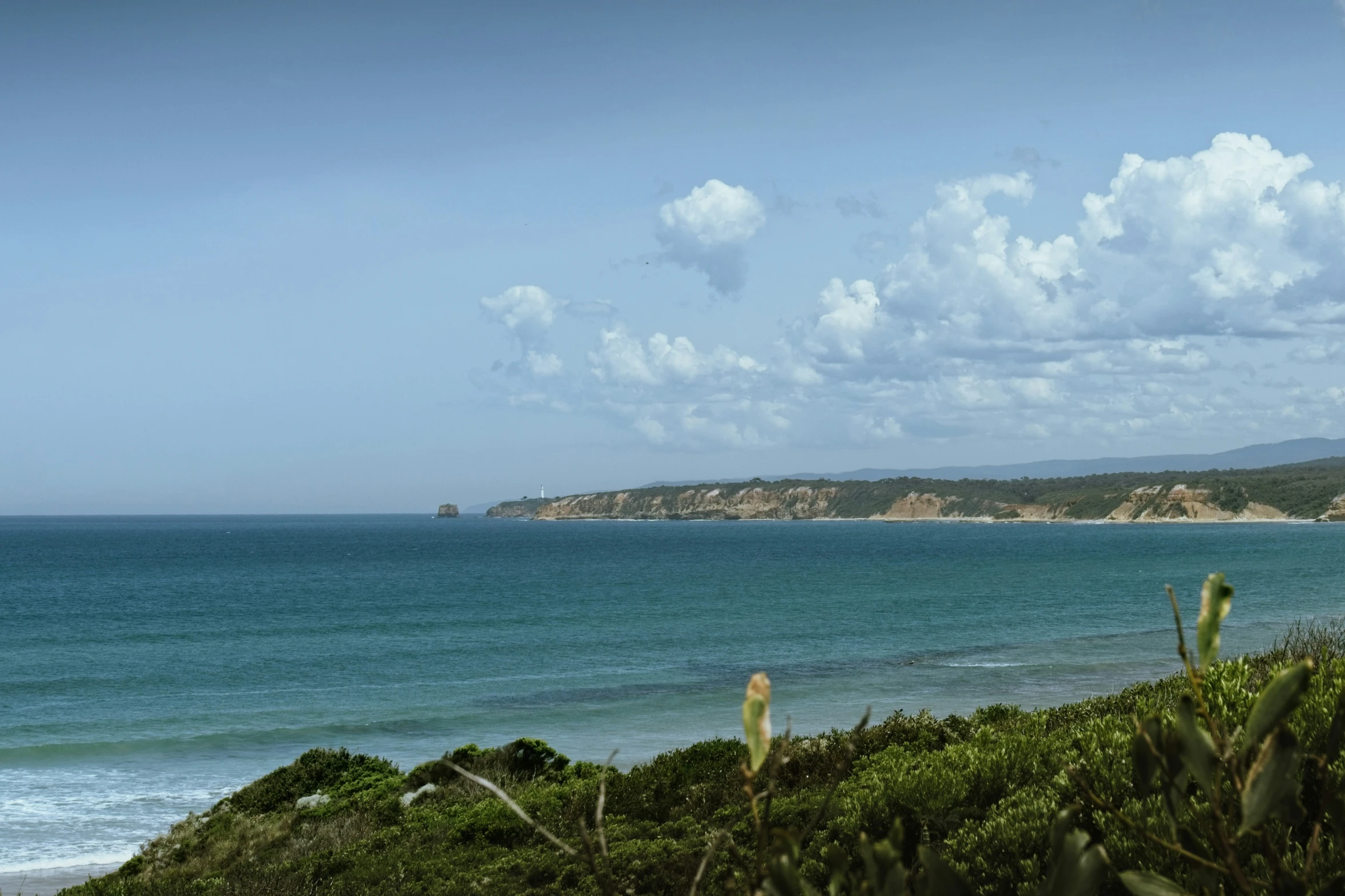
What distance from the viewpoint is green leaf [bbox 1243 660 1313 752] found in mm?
1487

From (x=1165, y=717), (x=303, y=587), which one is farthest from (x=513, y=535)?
(x=1165, y=717)

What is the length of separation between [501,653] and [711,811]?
94.6 ft

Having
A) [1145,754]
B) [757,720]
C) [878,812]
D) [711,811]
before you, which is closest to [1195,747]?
[1145,754]

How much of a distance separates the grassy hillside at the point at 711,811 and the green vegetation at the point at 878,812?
0.03 meters

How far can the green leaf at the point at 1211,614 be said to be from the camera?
150cm

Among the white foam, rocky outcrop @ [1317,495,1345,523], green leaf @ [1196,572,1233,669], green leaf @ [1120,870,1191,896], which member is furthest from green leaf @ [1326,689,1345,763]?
rocky outcrop @ [1317,495,1345,523]

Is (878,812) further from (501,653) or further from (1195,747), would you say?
(501,653)

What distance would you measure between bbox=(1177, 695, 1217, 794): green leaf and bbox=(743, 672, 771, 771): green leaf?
0.64 meters

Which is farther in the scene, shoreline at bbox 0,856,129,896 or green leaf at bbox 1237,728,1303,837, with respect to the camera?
shoreline at bbox 0,856,129,896

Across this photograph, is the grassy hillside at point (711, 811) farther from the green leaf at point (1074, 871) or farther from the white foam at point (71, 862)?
the white foam at point (71, 862)

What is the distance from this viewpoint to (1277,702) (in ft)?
5.04

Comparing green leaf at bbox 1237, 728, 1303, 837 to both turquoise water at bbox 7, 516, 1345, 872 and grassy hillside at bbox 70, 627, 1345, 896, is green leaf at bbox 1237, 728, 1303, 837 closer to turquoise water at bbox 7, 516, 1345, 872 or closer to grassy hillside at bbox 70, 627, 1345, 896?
grassy hillside at bbox 70, 627, 1345, 896

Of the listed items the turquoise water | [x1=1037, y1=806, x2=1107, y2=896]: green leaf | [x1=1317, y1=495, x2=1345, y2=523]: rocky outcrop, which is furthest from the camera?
[x1=1317, y1=495, x2=1345, y2=523]: rocky outcrop

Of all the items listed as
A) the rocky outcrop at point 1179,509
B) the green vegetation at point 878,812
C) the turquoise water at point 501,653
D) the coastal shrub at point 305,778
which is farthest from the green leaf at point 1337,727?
the rocky outcrop at point 1179,509
